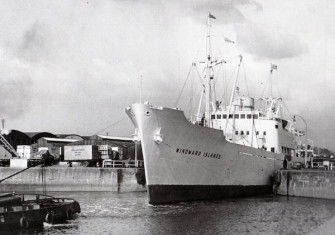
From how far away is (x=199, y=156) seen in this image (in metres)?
31.8

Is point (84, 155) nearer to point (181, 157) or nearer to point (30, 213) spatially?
point (181, 157)

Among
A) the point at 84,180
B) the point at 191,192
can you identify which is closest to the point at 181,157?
the point at 191,192

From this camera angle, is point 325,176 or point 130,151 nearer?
point 325,176

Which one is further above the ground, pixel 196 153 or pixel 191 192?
pixel 196 153

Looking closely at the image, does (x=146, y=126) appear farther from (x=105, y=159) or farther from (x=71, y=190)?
(x=105, y=159)

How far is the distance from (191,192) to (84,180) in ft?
52.6

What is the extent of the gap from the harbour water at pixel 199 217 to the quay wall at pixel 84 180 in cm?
863

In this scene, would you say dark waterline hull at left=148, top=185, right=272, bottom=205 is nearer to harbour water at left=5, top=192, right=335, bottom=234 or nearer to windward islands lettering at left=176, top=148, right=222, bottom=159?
harbour water at left=5, top=192, right=335, bottom=234

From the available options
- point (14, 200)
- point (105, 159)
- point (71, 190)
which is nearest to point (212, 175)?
point (14, 200)

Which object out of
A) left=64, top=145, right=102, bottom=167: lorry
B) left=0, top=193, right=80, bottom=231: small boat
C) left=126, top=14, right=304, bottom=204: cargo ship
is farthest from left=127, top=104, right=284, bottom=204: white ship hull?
left=64, top=145, right=102, bottom=167: lorry

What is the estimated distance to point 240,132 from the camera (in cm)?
4206

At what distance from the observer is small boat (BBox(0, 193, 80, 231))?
22547mm

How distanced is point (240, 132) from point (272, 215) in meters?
15.0

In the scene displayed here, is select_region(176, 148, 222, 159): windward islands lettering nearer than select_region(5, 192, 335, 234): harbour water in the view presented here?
No
